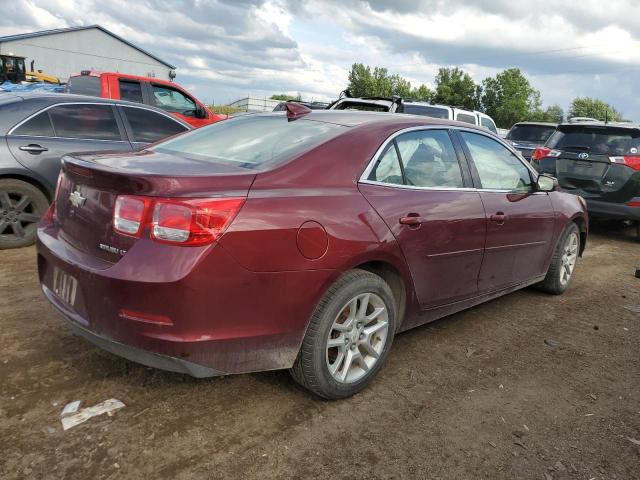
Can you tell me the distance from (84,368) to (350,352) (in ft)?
5.01

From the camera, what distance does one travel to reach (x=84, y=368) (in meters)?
3.10

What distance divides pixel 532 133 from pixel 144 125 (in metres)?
10.3

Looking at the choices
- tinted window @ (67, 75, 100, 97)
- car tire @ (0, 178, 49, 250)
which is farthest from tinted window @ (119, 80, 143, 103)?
car tire @ (0, 178, 49, 250)

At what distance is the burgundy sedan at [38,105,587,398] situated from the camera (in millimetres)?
2367

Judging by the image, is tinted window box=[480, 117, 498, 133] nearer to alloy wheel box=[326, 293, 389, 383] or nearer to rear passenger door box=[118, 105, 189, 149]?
rear passenger door box=[118, 105, 189, 149]

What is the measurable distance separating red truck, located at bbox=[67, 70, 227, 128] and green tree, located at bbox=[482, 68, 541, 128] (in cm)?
8535

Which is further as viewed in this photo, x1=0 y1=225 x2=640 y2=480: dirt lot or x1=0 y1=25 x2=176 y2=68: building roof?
x1=0 y1=25 x2=176 y2=68: building roof

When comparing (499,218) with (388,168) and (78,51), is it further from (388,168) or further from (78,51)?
(78,51)

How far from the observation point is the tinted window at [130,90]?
1008cm

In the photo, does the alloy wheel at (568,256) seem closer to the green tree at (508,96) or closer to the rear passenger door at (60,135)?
the rear passenger door at (60,135)

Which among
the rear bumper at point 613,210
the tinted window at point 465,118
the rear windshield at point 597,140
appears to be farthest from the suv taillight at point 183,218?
the tinted window at point 465,118

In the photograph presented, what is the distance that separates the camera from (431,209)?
3.29 m

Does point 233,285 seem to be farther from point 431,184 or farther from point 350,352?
point 431,184

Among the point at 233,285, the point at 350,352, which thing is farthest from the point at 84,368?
the point at 350,352
